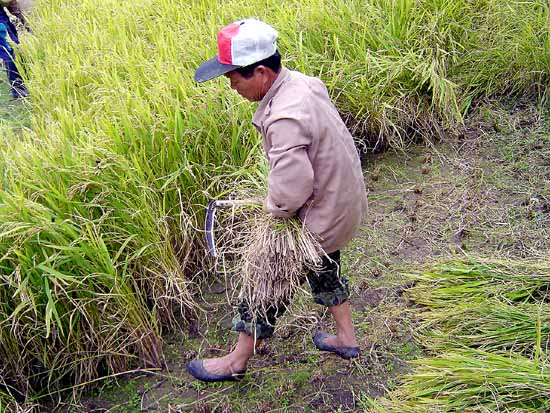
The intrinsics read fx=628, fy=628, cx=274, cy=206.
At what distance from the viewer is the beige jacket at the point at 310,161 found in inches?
80.2

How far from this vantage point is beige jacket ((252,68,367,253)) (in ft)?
6.68

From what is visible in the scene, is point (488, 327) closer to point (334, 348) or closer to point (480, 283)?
point (480, 283)

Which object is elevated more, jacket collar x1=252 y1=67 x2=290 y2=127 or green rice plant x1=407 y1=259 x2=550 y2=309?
jacket collar x1=252 y1=67 x2=290 y2=127

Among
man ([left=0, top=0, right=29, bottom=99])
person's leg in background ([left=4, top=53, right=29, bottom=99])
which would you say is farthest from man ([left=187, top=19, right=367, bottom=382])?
man ([left=0, top=0, right=29, bottom=99])

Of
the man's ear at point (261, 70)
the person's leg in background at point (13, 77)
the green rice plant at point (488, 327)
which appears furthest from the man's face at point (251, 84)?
the person's leg in background at point (13, 77)

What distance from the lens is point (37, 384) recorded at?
8.75 ft

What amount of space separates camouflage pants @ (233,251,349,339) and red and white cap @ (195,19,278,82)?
809 millimetres

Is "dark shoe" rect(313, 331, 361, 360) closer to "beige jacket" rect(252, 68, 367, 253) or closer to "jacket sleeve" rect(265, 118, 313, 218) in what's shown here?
"beige jacket" rect(252, 68, 367, 253)

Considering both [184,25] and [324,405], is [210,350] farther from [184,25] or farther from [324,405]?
[184,25]

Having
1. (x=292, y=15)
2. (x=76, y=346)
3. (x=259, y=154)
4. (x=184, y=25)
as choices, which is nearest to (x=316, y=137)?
(x=259, y=154)

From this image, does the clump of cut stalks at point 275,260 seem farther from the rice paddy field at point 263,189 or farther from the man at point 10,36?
the man at point 10,36

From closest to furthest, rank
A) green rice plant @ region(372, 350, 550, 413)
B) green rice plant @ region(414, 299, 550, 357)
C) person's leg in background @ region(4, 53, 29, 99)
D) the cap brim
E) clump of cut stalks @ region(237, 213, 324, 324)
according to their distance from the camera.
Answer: green rice plant @ region(372, 350, 550, 413)
the cap brim
clump of cut stalks @ region(237, 213, 324, 324)
green rice plant @ region(414, 299, 550, 357)
person's leg in background @ region(4, 53, 29, 99)

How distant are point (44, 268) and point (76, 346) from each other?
0.44 meters

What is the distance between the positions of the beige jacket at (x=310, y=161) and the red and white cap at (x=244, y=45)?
0.41ft
